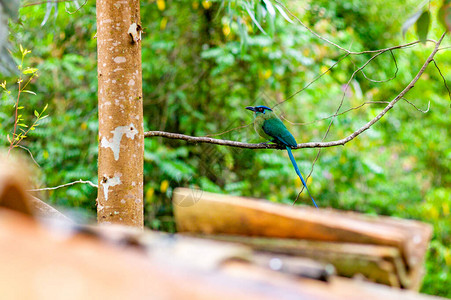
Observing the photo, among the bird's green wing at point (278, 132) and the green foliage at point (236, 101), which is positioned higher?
the green foliage at point (236, 101)

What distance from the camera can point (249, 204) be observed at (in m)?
0.87

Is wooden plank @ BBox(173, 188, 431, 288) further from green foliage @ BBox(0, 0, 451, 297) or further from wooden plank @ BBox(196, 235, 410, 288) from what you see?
green foliage @ BBox(0, 0, 451, 297)

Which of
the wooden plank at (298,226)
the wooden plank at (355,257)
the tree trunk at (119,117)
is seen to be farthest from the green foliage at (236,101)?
the wooden plank at (355,257)

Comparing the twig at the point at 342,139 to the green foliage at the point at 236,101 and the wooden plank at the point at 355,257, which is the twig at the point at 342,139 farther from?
the green foliage at the point at 236,101

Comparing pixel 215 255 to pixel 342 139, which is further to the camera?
pixel 342 139

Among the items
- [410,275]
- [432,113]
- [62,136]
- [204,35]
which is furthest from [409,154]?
[410,275]

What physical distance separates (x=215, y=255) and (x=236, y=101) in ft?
14.8

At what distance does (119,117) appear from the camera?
5.92ft

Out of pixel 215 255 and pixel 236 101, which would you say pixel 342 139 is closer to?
pixel 215 255

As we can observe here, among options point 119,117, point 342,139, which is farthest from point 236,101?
point 119,117

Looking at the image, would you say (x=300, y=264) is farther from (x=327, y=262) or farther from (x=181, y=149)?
(x=181, y=149)

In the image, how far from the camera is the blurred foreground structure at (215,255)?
0.52 metres

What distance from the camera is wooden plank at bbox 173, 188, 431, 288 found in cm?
81

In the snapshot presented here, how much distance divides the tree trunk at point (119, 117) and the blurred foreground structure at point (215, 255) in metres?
0.93
